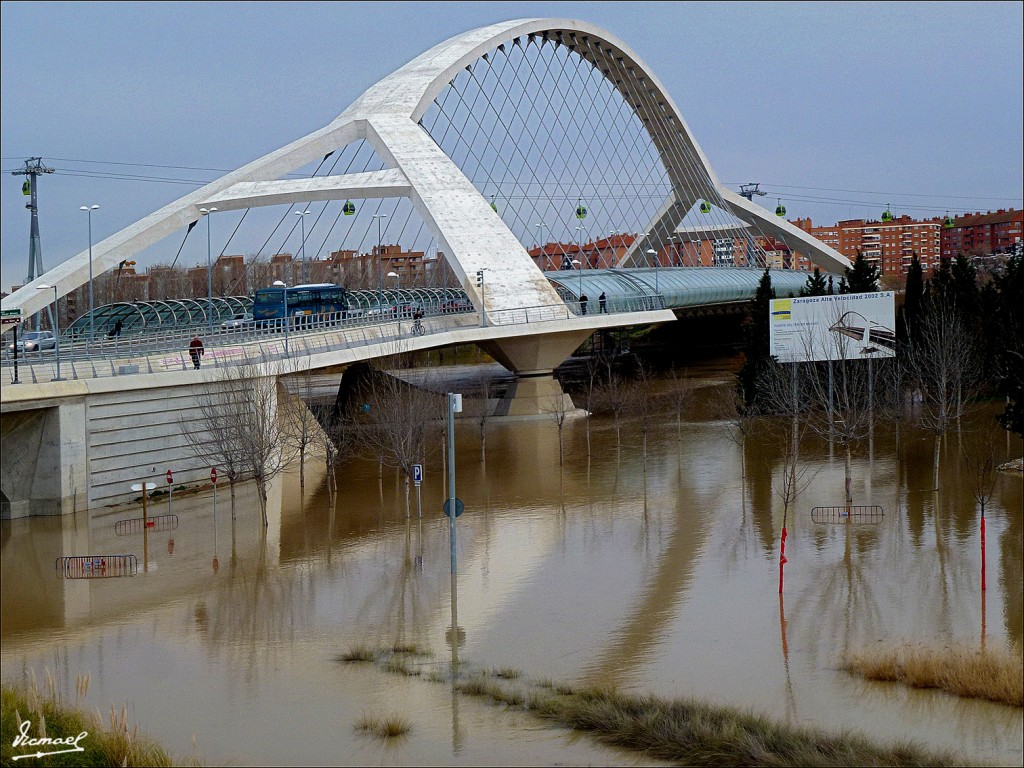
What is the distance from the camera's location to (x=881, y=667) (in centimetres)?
1484

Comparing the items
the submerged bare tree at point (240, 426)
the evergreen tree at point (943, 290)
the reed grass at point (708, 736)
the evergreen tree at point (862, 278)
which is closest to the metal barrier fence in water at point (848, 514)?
the submerged bare tree at point (240, 426)

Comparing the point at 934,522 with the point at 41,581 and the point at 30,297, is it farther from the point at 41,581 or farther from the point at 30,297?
the point at 30,297

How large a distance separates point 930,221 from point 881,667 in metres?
174

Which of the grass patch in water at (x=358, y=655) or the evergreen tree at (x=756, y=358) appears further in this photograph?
the evergreen tree at (x=756, y=358)

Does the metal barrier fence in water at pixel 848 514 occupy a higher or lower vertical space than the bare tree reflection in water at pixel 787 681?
higher

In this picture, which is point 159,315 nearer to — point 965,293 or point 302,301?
point 302,301

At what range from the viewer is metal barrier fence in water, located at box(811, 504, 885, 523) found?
25750 mm

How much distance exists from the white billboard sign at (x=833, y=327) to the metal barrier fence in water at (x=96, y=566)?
23.0m

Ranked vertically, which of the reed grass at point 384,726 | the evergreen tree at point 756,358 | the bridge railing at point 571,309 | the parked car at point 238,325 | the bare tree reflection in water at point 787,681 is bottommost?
the reed grass at point 384,726

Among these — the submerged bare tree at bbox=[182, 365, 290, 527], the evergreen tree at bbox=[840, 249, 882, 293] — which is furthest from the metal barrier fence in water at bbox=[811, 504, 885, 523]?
the evergreen tree at bbox=[840, 249, 882, 293]

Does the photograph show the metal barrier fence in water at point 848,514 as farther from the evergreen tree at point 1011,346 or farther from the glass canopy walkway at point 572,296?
the glass canopy walkway at point 572,296

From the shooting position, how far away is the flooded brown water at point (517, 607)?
1368cm

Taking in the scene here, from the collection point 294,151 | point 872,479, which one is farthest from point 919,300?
point 294,151

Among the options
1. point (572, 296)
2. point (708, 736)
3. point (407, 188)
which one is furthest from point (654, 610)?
point (572, 296)
